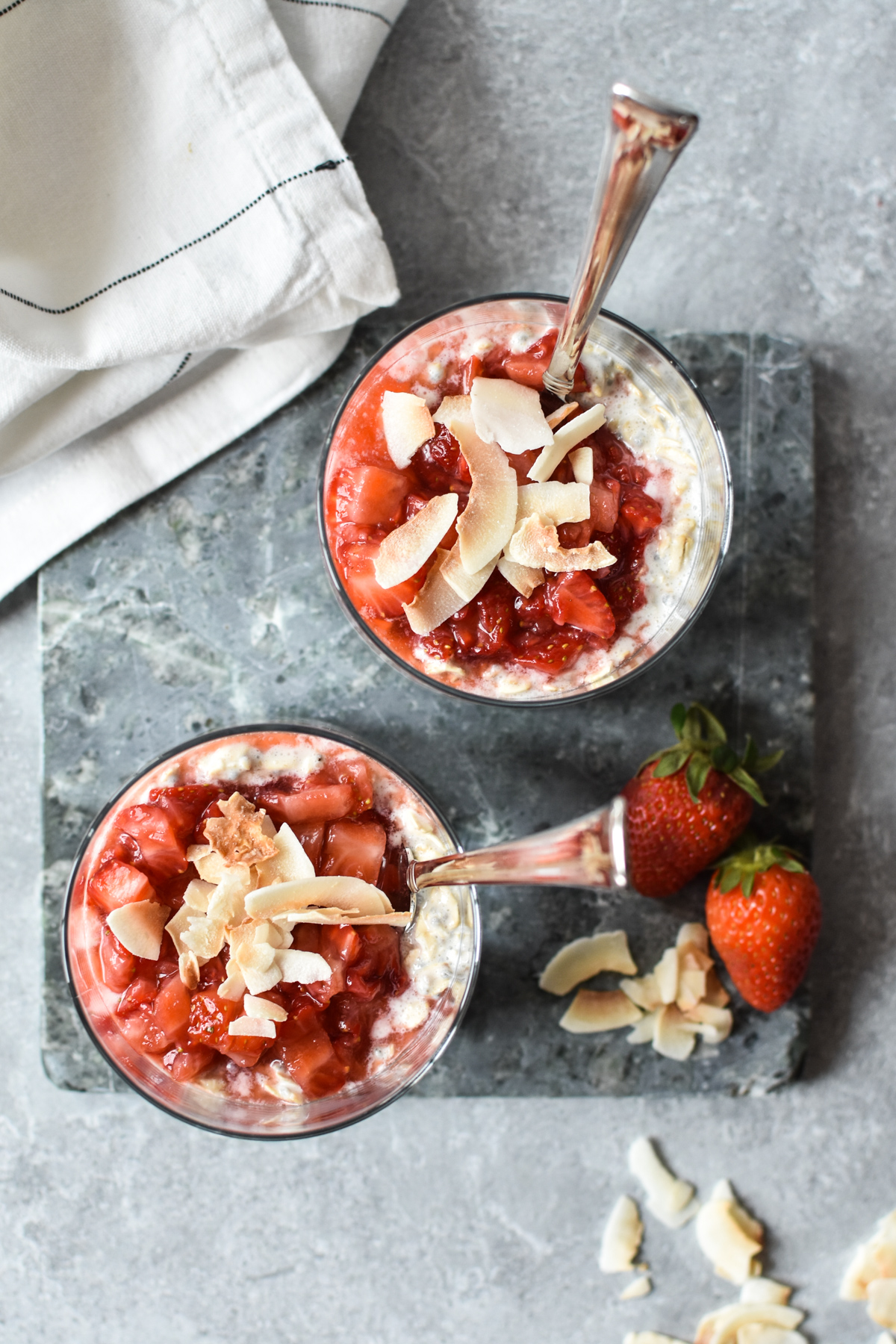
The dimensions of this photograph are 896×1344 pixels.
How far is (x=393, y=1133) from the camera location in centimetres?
241

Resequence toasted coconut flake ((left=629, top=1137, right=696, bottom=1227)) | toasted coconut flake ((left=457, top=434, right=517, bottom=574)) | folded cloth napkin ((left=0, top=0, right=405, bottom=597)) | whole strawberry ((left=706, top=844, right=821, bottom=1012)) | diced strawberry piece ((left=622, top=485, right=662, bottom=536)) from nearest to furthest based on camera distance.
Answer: toasted coconut flake ((left=457, top=434, right=517, bottom=574)) → diced strawberry piece ((left=622, top=485, right=662, bottom=536)) → folded cloth napkin ((left=0, top=0, right=405, bottom=597)) → whole strawberry ((left=706, top=844, right=821, bottom=1012)) → toasted coconut flake ((left=629, top=1137, right=696, bottom=1227))

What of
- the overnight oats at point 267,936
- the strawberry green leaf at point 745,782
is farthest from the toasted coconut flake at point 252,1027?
the strawberry green leaf at point 745,782

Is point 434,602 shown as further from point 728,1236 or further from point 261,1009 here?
point 728,1236

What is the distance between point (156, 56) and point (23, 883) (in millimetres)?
1730

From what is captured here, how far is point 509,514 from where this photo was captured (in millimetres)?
1865

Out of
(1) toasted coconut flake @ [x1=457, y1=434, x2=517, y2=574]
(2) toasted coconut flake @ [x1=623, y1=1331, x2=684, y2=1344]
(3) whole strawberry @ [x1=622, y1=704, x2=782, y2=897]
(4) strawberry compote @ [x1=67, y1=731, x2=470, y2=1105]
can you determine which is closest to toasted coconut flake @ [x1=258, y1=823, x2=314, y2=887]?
(4) strawberry compote @ [x1=67, y1=731, x2=470, y2=1105]

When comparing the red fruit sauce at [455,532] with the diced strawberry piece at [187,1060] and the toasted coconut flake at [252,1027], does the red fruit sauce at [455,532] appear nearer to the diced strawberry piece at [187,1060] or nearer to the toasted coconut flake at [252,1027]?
the toasted coconut flake at [252,1027]

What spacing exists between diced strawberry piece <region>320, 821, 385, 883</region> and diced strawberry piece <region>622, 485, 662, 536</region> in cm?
74

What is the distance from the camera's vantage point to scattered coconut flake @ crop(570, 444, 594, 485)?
191 centimetres

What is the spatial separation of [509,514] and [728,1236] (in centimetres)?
173

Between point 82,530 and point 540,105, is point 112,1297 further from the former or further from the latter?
point 540,105

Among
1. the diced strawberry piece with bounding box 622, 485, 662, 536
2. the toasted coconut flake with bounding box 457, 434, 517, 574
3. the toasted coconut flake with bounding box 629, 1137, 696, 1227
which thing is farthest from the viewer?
the toasted coconut flake with bounding box 629, 1137, 696, 1227

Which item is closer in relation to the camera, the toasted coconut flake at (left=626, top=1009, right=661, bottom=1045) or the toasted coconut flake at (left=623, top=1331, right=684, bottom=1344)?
the toasted coconut flake at (left=626, top=1009, right=661, bottom=1045)

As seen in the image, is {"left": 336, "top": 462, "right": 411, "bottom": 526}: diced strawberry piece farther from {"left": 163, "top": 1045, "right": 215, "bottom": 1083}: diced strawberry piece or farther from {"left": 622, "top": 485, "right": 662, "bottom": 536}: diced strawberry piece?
{"left": 163, "top": 1045, "right": 215, "bottom": 1083}: diced strawberry piece
